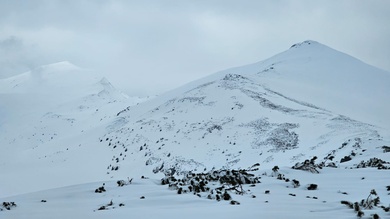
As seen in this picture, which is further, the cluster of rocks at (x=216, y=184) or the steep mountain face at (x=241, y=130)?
the steep mountain face at (x=241, y=130)

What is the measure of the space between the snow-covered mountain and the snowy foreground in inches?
1.4

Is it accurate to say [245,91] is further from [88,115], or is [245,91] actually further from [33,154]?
[88,115]

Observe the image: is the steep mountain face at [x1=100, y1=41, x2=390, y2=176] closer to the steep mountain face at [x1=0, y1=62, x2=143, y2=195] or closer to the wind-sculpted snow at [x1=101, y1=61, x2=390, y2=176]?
the wind-sculpted snow at [x1=101, y1=61, x2=390, y2=176]

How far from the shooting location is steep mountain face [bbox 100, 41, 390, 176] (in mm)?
25000

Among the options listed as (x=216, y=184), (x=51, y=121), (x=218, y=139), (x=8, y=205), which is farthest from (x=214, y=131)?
(x=51, y=121)

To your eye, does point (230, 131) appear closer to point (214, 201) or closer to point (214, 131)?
point (214, 131)

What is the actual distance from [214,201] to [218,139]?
23478 mm

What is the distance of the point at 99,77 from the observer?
96938 mm

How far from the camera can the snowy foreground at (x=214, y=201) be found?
6.11 metres

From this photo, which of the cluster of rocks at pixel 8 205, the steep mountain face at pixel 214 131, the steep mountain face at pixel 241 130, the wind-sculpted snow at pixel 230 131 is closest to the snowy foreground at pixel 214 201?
the cluster of rocks at pixel 8 205

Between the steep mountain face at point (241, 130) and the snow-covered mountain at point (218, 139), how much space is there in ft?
0.41

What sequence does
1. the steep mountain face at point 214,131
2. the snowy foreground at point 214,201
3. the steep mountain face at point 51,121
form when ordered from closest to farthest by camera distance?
the snowy foreground at point 214,201, the steep mountain face at point 214,131, the steep mountain face at point 51,121

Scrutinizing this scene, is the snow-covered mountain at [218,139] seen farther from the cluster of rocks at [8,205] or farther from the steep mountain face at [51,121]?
the cluster of rocks at [8,205]

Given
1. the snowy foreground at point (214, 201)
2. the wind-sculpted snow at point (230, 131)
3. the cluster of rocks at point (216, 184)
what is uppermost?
the wind-sculpted snow at point (230, 131)
